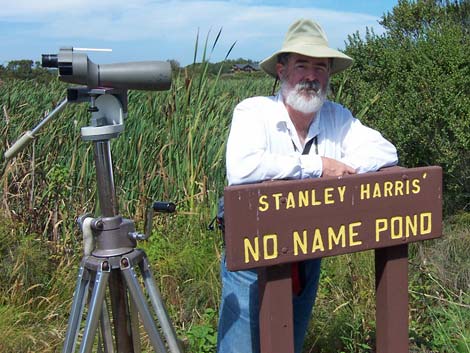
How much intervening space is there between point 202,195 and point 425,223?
208 cm

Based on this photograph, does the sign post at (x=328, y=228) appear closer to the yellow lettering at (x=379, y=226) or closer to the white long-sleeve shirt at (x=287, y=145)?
the yellow lettering at (x=379, y=226)

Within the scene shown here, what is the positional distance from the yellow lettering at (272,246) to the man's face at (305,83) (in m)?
0.55

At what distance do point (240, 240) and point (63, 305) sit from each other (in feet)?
5.84

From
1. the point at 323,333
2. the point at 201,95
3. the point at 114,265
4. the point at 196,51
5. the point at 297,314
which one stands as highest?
the point at 196,51

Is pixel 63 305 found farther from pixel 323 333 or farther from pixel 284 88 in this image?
pixel 284 88

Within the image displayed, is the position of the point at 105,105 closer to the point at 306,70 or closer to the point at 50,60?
the point at 50,60

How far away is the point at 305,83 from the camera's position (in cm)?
207

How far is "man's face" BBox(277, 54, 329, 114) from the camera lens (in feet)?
6.75

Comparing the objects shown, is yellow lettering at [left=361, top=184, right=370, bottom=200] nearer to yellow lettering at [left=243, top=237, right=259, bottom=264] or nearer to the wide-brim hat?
yellow lettering at [left=243, top=237, right=259, bottom=264]

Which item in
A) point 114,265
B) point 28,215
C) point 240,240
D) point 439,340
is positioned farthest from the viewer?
point 28,215

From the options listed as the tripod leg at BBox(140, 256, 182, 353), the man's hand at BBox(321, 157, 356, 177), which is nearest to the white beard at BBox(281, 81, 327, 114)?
the man's hand at BBox(321, 157, 356, 177)

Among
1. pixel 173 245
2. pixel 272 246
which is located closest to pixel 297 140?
pixel 272 246

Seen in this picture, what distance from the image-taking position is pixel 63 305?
313cm

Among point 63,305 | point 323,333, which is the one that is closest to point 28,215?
point 63,305
